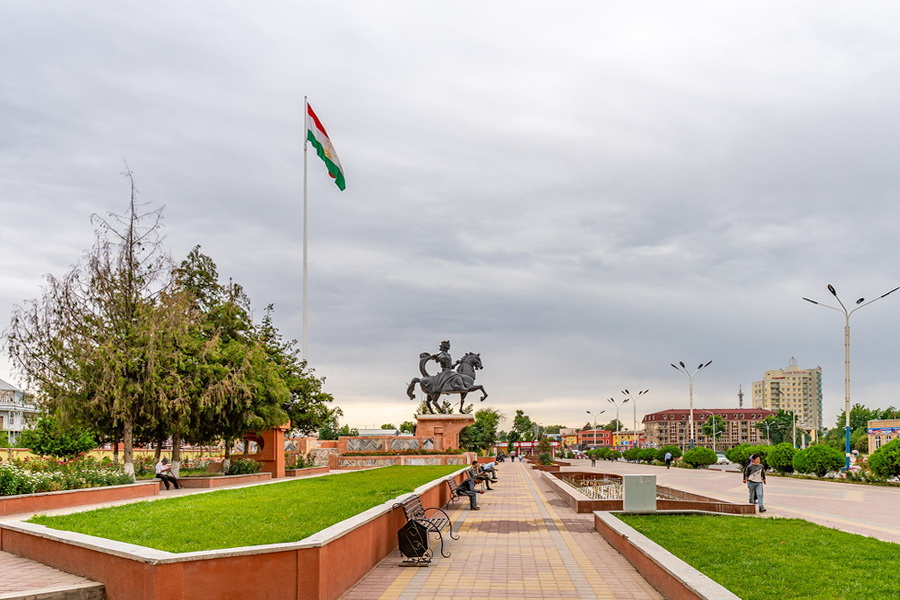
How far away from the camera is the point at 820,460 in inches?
1464

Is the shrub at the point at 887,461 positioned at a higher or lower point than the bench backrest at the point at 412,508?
lower

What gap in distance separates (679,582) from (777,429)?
552 ft

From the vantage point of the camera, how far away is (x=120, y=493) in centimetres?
1864

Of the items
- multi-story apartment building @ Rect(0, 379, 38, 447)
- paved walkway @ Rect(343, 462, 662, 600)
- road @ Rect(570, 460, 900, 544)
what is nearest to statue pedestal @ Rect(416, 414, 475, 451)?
road @ Rect(570, 460, 900, 544)

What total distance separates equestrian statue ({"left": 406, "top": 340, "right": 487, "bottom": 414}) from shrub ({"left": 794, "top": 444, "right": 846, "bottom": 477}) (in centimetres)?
1825

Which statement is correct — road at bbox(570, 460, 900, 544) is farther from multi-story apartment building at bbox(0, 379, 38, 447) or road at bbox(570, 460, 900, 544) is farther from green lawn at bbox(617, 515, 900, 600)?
multi-story apartment building at bbox(0, 379, 38, 447)

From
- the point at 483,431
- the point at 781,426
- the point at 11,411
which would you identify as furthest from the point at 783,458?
the point at 781,426

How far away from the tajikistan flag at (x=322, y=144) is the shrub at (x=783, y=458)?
26.1 m

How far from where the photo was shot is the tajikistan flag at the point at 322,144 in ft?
101

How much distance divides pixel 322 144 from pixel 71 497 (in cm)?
1766

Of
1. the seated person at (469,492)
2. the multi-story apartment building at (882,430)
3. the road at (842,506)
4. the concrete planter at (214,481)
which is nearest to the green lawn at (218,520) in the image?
A: the seated person at (469,492)

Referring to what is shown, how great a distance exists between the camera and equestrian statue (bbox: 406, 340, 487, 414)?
1889 inches

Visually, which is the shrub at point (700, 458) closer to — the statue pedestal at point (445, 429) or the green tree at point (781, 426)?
the statue pedestal at point (445, 429)

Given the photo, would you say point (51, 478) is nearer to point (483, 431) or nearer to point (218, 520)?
point (218, 520)
